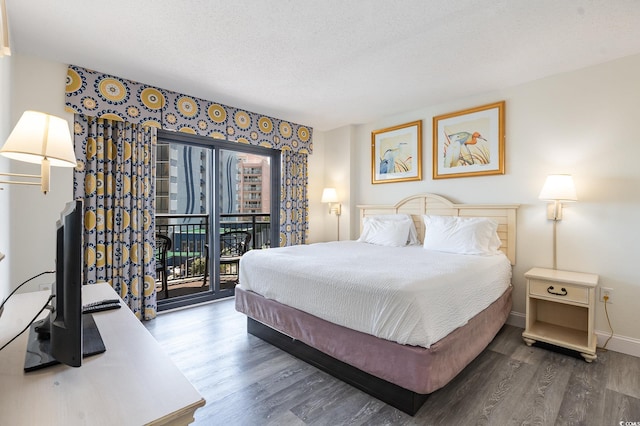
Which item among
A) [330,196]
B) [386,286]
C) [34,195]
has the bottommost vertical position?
[386,286]

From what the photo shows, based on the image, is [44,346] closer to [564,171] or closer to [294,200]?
[294,200]

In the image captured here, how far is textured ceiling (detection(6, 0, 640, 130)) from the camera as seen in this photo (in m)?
1.95

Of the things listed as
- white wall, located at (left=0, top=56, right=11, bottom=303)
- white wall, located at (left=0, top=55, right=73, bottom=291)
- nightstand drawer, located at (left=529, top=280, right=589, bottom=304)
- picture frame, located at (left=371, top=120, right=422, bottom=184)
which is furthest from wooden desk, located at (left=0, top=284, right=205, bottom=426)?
picture frame, located at (left=371, top=120, right=422, bottom=184)

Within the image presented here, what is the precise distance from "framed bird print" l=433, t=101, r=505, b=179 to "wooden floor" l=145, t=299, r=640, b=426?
1807 mm

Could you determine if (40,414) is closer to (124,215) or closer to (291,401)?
(291,401)

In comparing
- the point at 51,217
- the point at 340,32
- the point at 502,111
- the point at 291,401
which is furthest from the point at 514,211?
the point at 51,217

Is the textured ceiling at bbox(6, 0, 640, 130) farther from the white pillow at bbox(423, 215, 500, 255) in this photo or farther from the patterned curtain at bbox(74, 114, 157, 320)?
the white pillow at bbox(423, 215, 500, 255)

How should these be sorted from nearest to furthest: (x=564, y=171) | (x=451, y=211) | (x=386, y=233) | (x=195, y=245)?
(x=564, y=171)
(x=451, y=211)
(x=386, y=233)
(x=195, y=245)

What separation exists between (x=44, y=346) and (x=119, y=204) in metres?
2.31

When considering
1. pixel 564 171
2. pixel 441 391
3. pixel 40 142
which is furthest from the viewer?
→ pixel 564 171

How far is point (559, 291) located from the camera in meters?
2.51

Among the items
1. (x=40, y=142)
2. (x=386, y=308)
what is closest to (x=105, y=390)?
(x=40, y=142)

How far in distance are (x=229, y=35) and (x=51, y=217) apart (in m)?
2.22

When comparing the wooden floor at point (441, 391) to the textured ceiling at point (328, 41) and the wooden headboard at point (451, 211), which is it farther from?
the textured ceiling at point (328, 41)
